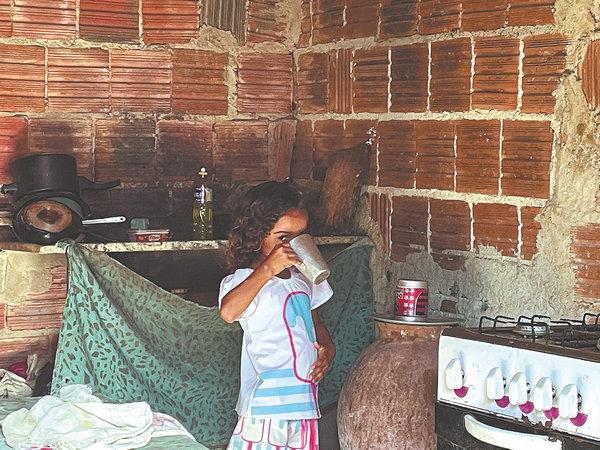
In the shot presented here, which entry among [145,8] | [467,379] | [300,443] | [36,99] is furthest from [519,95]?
[36,99]

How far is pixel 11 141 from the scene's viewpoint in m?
2.64

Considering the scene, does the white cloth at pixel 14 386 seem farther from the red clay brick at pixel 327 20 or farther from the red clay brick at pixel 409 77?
the red clay brick at pixel 327 20

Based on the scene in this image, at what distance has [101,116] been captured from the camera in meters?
2.76

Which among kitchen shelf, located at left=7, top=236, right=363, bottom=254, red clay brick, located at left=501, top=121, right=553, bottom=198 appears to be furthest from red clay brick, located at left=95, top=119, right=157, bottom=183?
red clay brick, located at left=501, top=121, right=553, bottom=198

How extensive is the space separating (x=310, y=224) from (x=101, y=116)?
0.74 metres

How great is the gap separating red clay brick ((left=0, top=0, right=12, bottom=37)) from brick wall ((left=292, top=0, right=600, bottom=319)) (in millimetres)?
988

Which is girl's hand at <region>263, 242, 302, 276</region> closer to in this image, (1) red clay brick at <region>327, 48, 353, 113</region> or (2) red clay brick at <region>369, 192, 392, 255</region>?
(2) red clay brick at <region>369, 192, 392, 255</region>

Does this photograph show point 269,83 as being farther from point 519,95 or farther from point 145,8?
point 519,95

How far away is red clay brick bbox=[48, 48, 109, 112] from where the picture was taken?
106 inches

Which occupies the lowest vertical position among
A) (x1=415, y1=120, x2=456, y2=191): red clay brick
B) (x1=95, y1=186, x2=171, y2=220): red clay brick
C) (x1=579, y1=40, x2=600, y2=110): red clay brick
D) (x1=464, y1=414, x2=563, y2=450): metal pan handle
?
(x1=464, y1=414, x2=563, y2=450): metal pan handle

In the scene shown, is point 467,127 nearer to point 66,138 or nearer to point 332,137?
point 332,137

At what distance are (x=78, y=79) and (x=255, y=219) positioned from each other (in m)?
0.79

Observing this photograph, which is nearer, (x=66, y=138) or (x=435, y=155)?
(x=435, y=155)

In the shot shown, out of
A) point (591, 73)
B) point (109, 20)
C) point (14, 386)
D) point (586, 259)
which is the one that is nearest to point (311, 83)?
point (109, 20)
